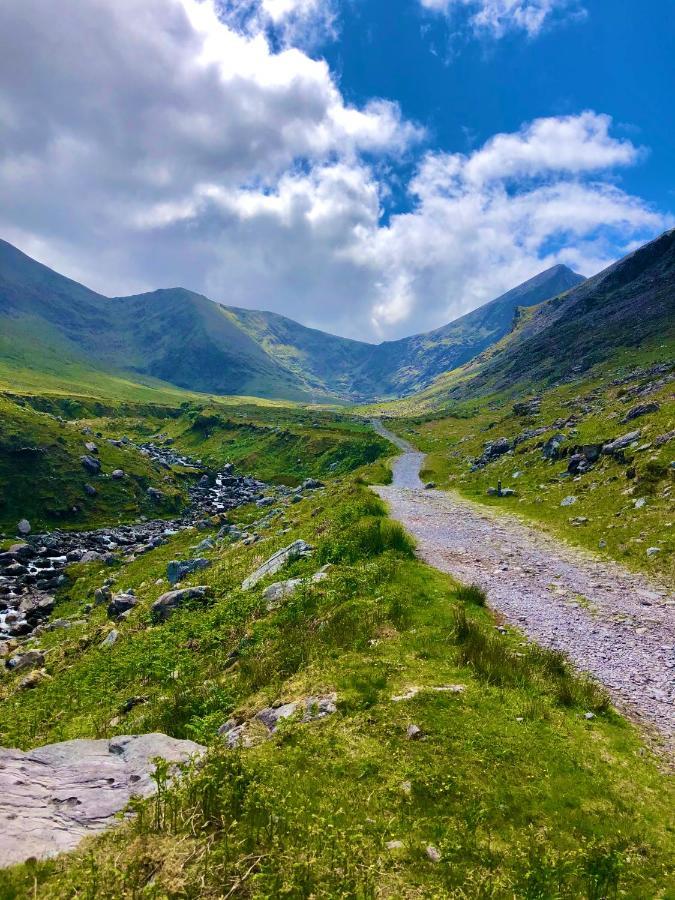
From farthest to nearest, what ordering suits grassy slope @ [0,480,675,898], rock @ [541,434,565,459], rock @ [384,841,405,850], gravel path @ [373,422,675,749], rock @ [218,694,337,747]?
1. rock @ [541,434,565,459]
2. gravel path @ [373,422,675,749]
3. rock @ [218,694,337,747]
4. rock @ [384,841,405,850]
5. grassy slope @ [0,480,675,898]

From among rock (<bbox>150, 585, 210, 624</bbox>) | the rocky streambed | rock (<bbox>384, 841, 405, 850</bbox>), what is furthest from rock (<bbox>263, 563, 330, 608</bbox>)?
the rocky streambed

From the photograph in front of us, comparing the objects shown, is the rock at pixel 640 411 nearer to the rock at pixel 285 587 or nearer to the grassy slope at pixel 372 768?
the grassy slope at pixel 372 768

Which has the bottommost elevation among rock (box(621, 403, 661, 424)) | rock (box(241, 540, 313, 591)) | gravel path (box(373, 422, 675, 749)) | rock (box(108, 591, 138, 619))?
rock (box(108, 591, 138, 619))

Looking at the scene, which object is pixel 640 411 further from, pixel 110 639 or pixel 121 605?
pixel 110 639

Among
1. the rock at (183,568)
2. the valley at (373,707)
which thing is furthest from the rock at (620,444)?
the rock at (183,568)

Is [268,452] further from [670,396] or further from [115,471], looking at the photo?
[670,396]

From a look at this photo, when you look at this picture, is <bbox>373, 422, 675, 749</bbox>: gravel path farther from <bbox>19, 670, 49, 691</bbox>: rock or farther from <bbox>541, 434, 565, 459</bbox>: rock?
<bbox>19, 670, 49, 691</bbox>: rock

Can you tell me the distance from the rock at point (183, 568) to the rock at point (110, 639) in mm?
7427

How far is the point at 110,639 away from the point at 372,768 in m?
17.6

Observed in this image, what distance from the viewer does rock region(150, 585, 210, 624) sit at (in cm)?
2136

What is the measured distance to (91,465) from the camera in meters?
74.4

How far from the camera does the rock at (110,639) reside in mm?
20875

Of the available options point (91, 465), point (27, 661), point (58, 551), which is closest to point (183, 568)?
point (27, 661)

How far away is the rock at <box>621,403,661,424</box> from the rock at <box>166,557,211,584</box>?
39635 mm
